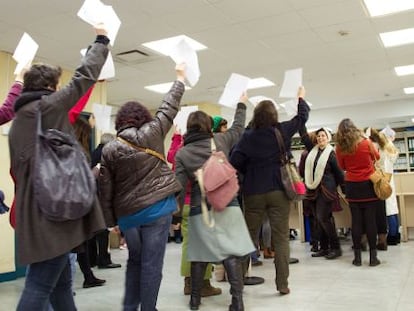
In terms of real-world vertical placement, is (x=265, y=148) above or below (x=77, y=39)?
below

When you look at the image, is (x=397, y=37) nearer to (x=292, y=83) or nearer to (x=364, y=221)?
(x=364, y=221)

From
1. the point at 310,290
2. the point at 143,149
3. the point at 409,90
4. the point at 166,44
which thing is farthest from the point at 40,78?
the point at 409,90

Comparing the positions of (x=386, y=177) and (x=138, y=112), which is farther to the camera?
(x=386, y=177)

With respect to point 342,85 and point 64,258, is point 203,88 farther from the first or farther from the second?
point 64,258

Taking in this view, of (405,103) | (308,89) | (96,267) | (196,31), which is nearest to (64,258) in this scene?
(96,267)

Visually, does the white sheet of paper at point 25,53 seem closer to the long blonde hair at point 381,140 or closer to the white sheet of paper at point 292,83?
the white sheet of paper at point 292,83

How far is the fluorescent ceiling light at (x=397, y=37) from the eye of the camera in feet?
17.5

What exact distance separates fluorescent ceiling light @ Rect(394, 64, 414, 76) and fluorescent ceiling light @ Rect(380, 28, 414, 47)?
1.44 meters

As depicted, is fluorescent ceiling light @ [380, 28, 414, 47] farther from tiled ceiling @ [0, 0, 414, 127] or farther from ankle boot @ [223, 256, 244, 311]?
ankle boot @ [223, 256, 244, 311]

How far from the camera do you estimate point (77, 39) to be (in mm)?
5000

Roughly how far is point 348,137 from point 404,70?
4053 mm

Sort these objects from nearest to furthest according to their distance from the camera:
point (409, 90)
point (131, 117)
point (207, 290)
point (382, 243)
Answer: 1. point (131, 117)
2. point (207, 290)
3. point (382, 243)
4. point (409, 90)

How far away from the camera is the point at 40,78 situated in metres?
1.72

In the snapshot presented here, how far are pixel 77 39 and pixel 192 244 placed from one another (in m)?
3.31
